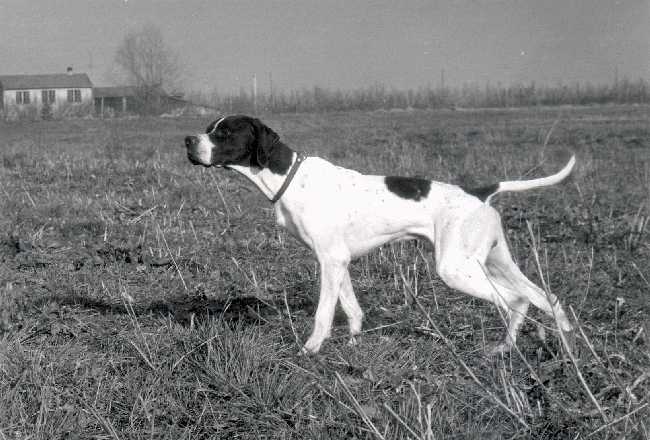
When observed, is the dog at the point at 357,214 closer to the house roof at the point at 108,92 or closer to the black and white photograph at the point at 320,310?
the black and white photograph at the point at 320,310

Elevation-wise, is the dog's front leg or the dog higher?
the dog

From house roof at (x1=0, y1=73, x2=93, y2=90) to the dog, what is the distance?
8535 cm

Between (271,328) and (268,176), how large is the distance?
0.86 meters

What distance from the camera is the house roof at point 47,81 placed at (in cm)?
8406

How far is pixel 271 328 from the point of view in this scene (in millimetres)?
4598

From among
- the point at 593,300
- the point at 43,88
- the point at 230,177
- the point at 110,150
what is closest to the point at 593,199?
the point at 593,300

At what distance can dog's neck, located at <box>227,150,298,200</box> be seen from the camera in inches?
179

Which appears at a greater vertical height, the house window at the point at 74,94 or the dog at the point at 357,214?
the house window at the point at 74,94

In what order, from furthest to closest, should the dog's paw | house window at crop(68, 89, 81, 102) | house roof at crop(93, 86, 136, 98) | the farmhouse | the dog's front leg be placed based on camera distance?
house window at crop(68, 89, 81, 102) → the farmhouse → house roof at crop(93, 86, 136, 98) → the dog's front leg → the dog's paw

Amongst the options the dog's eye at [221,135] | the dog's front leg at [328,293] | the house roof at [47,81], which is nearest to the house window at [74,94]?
the house roof at [47,81]

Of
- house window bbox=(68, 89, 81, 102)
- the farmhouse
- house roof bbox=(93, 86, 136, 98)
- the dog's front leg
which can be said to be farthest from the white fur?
house window bbox=(68, 89, 81, 102)

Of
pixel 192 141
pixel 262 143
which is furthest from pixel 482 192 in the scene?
pixel 192 141

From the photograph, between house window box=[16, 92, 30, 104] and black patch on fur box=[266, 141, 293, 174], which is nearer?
black patch on fur box=[266, 141, 293, 174]

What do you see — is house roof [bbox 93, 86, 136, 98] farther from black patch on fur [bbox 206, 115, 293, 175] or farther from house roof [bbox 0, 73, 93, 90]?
black patch on fur [bbox 206, 115, 293, 175]
